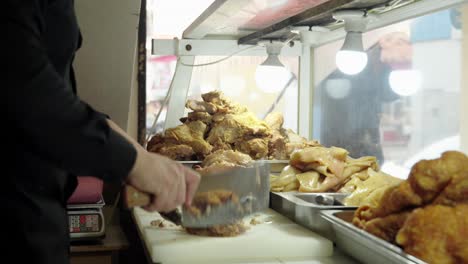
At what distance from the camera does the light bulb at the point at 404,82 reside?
2.54m

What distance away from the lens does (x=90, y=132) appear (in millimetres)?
850

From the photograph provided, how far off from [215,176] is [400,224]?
392 mm

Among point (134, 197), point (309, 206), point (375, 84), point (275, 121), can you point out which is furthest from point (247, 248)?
point (375, 84)

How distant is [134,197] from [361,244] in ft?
1.71

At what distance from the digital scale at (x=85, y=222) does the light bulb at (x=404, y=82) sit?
1.33 metres

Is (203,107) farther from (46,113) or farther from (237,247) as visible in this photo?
(46,113)

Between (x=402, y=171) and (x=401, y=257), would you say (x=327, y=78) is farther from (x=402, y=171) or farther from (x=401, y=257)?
(x=401, y=257)

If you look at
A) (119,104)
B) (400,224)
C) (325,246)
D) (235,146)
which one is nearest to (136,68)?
(119,104)

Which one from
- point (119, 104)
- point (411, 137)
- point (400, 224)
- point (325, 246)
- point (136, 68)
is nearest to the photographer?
point (400, 224)

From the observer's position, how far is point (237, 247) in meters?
1.42

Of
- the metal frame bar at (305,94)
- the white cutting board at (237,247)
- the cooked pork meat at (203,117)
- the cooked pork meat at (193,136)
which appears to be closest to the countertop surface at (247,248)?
the white cutting board at (237,247)

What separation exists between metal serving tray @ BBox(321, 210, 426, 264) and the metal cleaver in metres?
0.18

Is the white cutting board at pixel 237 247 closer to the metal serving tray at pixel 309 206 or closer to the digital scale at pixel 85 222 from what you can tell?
the metal serving tray at pixel 309 206

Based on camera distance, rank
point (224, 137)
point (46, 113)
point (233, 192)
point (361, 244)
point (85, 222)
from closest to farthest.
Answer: point (46, 113) → point (361, 244) → point (233, 192) → point (85, 222) → point (224, 137)
